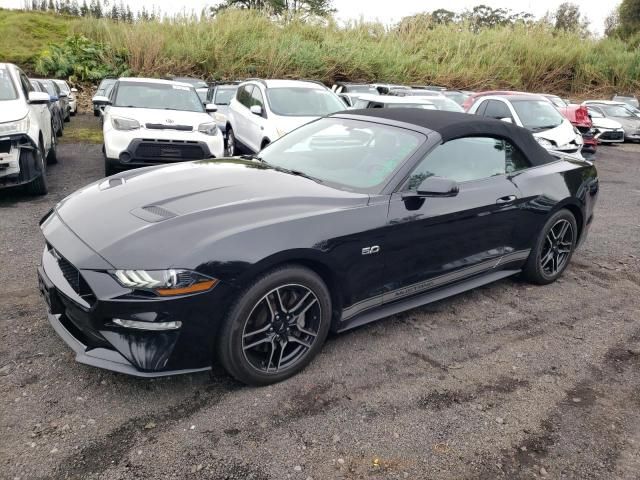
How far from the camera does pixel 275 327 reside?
299 cm

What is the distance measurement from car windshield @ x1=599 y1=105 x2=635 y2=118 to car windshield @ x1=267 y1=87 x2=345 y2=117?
13.9 m

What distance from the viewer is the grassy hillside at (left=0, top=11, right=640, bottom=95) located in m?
21.9

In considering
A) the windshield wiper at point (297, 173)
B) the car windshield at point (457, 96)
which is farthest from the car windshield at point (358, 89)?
the windshield wiper at point (297, 173)

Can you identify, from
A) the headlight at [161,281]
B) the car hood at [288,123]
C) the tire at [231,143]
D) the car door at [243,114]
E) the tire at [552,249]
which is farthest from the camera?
the tire at [231,143]

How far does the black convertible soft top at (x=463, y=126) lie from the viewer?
12.8 ft

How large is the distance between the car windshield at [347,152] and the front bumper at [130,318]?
1.36 m

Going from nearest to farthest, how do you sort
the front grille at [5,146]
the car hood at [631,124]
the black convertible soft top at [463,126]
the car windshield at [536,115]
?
the black convertible soft top at [463,126] → the front grille at [5,146] → the car windshield at [536,115] → the car hood at [631,124]

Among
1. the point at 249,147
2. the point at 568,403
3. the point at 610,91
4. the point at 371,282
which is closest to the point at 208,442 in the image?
the point at 371,282

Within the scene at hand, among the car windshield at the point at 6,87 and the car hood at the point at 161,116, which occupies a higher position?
the car windshield at the point at 6,87

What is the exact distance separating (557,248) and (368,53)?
20.8m

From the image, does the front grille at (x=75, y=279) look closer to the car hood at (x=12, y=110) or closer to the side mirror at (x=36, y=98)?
the car hood at (x=12, y=110)

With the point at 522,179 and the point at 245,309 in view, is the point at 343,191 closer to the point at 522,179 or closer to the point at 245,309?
the point at 245,309

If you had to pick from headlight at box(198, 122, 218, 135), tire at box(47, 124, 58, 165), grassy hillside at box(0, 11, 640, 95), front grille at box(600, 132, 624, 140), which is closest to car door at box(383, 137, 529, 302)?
headlight at box(198, 122, 218, 135)

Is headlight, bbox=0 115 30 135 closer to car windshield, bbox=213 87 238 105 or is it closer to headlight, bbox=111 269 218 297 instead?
headlight, bbox=111 269 218 297
